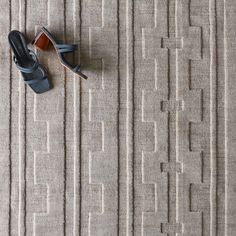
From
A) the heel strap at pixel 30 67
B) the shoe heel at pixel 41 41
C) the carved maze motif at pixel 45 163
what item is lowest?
the carved maze motif at pixel 45 163

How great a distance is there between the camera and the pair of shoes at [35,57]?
2.83ft

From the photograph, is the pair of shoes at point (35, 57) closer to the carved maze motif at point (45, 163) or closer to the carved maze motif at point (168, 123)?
the carved maze motif at point (45, 163)

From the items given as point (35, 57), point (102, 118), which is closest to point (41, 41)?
point (35, 57)

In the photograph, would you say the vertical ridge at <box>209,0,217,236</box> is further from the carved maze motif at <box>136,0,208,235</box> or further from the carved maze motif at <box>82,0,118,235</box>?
the carved maze motif at <box>82,0,118,235</box>

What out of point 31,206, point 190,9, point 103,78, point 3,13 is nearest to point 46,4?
point 3,13

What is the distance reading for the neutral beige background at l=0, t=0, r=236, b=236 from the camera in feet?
2.92

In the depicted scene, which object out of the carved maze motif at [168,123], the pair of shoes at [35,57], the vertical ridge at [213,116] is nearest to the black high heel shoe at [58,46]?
the pair of shoes at [35,57]

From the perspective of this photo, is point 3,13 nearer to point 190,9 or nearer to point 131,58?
point 131,58

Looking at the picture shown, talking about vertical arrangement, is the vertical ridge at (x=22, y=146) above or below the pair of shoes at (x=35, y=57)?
below

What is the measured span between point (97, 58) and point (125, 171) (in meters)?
0.29

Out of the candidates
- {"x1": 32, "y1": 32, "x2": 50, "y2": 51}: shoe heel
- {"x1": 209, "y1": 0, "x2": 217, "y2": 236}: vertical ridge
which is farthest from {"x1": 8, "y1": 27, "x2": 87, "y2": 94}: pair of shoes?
{"x1": 209, "y1": 0, "x2": 217, "y2": 236}: vertical ridge

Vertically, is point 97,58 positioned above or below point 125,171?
above

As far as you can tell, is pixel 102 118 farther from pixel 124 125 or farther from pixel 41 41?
pixel 41 41

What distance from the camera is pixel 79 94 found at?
0.90 meters
